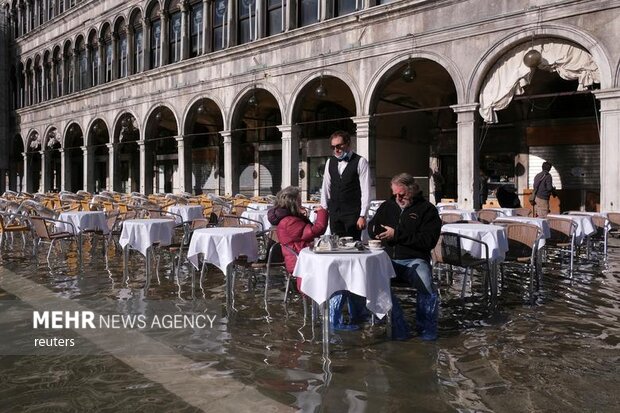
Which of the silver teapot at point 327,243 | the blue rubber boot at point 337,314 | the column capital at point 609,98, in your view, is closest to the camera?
the silver teapot at point 327,243

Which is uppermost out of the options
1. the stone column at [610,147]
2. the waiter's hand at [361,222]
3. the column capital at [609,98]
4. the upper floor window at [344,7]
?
the upper floor window at [344,7]

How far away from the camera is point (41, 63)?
3225cm

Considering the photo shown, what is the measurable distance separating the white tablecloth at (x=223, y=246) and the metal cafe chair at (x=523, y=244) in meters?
3.11

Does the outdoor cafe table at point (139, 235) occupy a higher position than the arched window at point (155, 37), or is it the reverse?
the arched window at point (155, 37)

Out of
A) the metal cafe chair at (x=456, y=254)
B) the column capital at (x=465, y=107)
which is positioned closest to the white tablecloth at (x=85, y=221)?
the metal cafe chair at (x=456, y=254)

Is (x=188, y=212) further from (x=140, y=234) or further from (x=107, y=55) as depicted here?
(x=107, y=55)

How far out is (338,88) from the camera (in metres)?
19.8

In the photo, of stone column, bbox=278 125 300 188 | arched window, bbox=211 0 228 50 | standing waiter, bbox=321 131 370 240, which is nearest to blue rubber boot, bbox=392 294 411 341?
A: standing waiter, bbox=321 131 370 240

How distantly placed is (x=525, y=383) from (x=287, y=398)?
5.60 feet

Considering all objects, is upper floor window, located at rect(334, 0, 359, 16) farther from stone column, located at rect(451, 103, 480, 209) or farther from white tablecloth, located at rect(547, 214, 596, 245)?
white tablecloth, located at rect(547, 214, 596, 245)

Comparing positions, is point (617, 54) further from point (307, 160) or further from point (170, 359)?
point (307, 160)

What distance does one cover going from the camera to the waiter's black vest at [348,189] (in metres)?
5.27

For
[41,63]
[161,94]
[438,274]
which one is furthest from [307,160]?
[41,63]

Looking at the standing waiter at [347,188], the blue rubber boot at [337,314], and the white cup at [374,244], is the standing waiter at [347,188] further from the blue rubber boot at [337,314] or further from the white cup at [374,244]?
the blue rubber boot at [337,314]
